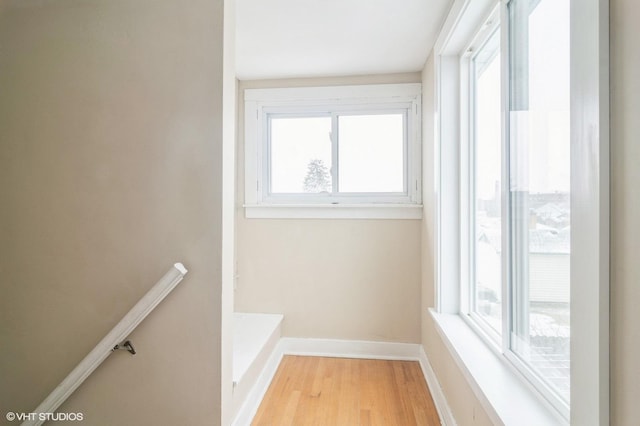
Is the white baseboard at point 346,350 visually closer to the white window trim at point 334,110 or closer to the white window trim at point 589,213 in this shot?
the white window trim at point 334,110

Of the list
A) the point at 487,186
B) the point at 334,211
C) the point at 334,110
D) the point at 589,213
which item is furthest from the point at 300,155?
the point at 589,213

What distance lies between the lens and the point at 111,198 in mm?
1459

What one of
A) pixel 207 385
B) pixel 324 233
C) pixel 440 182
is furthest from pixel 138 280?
pixel 440 182

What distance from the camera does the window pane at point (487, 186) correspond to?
1532mm

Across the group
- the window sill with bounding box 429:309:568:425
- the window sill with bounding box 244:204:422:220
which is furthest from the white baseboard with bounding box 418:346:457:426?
the window sill with bounding box 244:204:422:220

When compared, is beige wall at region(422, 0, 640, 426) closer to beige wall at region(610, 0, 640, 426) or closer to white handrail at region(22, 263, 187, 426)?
beige wall at region(610, 0, 640, 426)

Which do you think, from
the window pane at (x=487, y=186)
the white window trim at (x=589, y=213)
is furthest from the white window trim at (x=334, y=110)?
the white window trim at (x=589, y=213)

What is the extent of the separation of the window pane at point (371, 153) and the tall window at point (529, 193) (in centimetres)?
103

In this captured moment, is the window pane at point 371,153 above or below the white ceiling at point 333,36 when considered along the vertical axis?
below

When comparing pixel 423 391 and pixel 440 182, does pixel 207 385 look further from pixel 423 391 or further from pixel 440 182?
pixel 440 182

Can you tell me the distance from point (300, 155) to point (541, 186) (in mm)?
1986

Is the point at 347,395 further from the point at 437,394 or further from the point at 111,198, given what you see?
the point at 111,198

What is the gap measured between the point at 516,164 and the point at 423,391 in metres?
1.62

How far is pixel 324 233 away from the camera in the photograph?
2.73 meters
